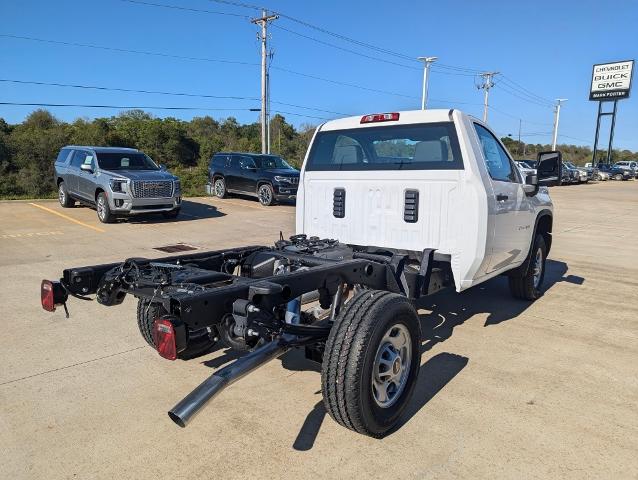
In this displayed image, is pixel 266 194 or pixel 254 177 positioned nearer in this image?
pixel 266 194

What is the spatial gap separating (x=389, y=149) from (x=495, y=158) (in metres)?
1.09

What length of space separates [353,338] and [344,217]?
2260 millimetres

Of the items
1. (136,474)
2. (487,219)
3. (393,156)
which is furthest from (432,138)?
(136,474)

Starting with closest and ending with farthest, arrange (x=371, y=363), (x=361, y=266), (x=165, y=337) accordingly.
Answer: (x=165, y=337) → (x=371, y=363) → (x=361, y=266)

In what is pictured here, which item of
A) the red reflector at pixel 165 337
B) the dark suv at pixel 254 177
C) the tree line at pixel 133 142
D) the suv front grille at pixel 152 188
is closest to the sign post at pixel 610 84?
the tree line at pixel 133 142

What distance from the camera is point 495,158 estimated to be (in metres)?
4.82

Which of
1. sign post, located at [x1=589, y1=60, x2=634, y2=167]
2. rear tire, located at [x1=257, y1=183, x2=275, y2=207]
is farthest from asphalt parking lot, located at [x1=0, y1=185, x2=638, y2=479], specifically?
sign post, located at [x1=589, y1=60, x2=634, y2=167]

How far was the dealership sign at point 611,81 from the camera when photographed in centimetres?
5753

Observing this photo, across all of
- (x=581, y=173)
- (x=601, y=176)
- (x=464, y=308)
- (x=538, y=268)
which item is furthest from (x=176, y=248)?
(x=601, y=176)

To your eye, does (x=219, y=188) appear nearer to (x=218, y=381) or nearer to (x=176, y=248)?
(x=176, y=248)

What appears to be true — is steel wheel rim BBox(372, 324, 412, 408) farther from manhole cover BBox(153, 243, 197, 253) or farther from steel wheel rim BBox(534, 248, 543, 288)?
manhole cover BBox(153, 243, 197, 253)

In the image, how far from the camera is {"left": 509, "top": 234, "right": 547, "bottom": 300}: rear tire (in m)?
5.77

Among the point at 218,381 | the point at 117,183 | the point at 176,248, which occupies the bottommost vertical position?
the point at 176,248

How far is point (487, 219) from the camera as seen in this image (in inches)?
162
